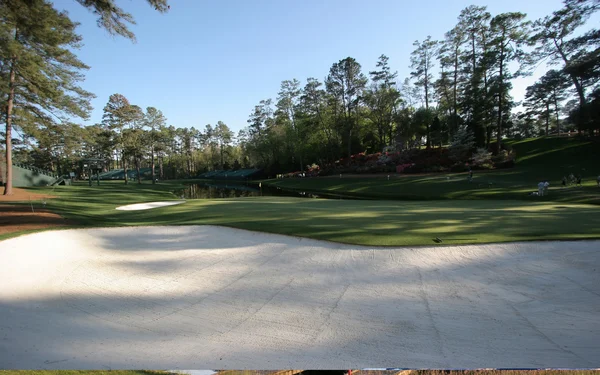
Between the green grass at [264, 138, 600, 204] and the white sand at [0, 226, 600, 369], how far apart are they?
15.3 meters

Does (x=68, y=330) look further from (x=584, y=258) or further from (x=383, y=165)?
A: (x=383, y=165)

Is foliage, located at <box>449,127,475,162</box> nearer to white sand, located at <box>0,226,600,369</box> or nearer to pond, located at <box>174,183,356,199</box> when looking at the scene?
pond, located at <box>174,183,356,199</box>

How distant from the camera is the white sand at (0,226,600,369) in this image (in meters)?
3.52

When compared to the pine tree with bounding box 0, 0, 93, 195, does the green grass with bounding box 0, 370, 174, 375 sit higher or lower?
lower

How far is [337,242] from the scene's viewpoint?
7531 millimetres

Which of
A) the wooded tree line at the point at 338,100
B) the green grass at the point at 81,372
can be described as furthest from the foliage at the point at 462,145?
the green grass at the point at 81,372

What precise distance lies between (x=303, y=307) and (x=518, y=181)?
26144 mm

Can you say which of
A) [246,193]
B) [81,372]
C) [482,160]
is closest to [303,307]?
[81,372]

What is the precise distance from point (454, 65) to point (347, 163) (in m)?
20.7

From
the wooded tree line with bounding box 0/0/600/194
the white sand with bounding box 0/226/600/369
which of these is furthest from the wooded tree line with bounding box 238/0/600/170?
the white sand with bounding box 0/226/600/369

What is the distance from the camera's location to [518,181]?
24172 millimetres

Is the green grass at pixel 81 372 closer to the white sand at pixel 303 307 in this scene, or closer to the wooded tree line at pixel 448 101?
the white sand at pixel 303 307

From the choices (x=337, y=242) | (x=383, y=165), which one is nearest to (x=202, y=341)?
(x=337, y=242)

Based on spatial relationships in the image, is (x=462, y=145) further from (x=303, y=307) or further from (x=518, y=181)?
(x=303, y=307)
